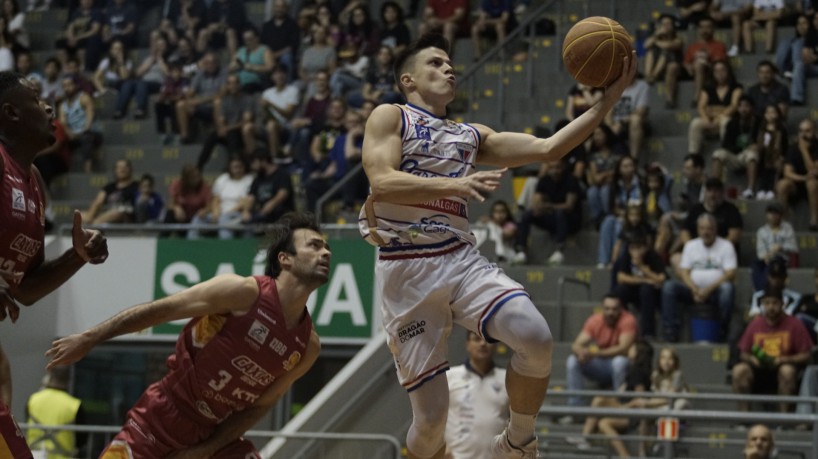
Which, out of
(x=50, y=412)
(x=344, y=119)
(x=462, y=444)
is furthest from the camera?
(x=344, y=119)

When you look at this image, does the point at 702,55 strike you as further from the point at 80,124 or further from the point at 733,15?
the point at 80,124

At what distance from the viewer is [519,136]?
7695mm

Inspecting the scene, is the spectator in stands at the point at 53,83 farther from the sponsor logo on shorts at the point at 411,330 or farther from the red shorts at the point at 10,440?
the red shorts at the point at 10,440

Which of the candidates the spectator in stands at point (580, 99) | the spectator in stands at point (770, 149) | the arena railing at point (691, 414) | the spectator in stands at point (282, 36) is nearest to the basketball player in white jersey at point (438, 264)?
the arena railing at point (691, 414)

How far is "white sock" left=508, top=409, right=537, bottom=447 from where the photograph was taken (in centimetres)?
735

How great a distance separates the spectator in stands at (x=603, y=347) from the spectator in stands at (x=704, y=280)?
2.51 ft

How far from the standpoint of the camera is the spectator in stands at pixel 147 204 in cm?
1778

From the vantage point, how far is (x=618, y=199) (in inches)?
612

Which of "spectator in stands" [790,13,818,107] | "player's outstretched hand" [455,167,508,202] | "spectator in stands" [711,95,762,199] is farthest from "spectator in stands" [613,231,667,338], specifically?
"player's outstretched hand" [455,167,508,202]

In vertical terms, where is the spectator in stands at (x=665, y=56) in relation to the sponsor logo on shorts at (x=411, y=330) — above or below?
above

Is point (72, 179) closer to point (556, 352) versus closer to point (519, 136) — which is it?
point (556, 352)

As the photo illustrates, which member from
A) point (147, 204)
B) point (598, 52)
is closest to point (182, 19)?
point (147, 204)

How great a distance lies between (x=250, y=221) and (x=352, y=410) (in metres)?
4.14

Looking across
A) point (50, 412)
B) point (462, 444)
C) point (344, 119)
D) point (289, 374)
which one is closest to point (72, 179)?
point (344, 119)
